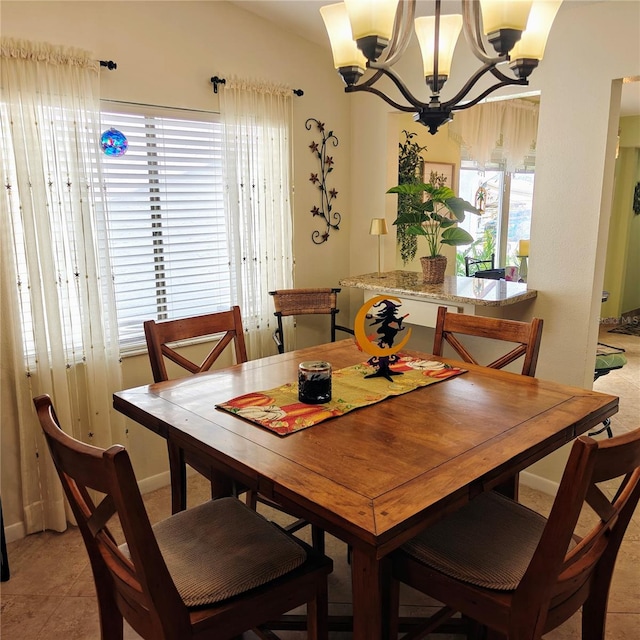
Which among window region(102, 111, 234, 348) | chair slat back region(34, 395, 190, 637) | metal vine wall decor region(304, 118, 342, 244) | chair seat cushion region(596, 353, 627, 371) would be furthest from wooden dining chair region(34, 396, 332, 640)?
chair seat cushion region(596, 353, 627, 371)

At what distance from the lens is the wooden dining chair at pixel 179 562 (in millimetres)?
1174

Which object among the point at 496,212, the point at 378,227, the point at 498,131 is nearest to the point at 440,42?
the point at 378,227

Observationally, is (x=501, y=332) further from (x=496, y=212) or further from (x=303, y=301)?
(x=496, y=212)

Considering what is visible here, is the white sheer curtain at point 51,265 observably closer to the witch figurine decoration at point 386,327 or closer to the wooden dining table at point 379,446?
the wooden dining table at point 379,446

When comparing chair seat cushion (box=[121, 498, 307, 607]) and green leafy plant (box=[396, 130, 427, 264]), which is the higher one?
green leafy plant (box=[396, 130, 427, 264])

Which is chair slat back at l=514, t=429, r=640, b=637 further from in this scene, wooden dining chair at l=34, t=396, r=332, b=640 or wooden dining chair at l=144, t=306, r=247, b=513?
wooden dining chair at l=144, t=306, r=247, b=513

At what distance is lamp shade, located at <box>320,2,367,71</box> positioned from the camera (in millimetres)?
1753

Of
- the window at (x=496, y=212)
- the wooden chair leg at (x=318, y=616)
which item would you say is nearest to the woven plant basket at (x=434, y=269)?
the wooden chair leg at (x=318, y=616)

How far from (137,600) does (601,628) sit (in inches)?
50.5

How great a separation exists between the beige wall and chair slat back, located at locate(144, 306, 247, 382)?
0.70 m

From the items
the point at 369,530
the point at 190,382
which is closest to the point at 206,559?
the point at 369,530

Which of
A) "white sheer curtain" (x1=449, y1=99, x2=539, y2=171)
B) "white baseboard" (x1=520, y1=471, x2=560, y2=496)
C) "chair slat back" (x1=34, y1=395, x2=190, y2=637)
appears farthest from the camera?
"white sheer curtain" (x1=449, y1=99, x2=539, y2=171)

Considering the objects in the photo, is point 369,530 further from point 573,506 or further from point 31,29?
point 31,29

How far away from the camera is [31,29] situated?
2.37m
